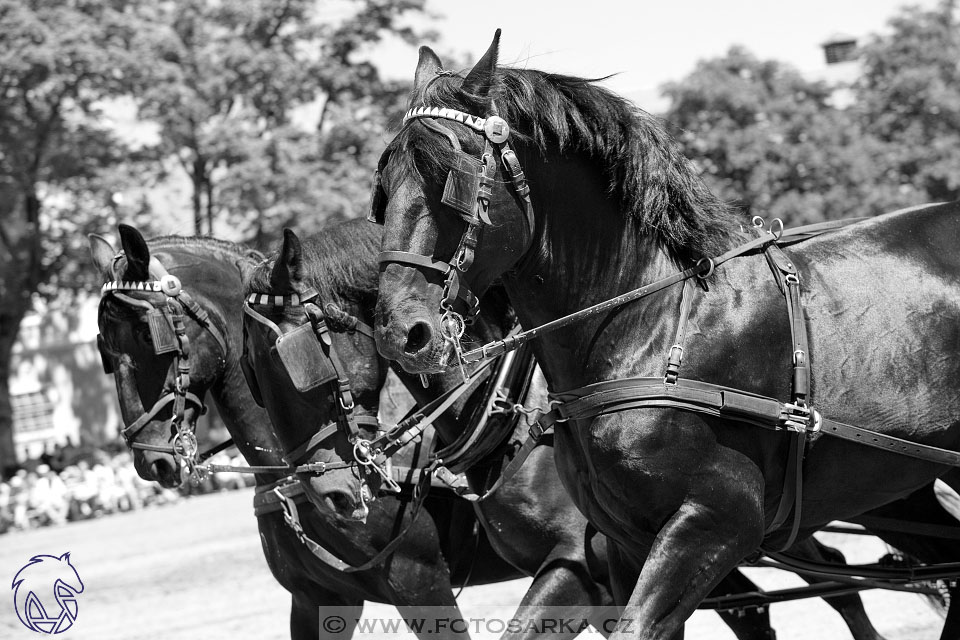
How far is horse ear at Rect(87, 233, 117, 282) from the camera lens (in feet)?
17.1

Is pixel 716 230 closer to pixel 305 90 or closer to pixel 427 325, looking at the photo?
pixel 427 325

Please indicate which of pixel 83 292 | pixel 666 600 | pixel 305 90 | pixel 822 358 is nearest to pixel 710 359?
pixel 822 358

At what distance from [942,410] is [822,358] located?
485 mm

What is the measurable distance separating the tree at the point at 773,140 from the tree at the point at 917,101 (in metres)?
0.75

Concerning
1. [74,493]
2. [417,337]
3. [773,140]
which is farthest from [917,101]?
[417,337]

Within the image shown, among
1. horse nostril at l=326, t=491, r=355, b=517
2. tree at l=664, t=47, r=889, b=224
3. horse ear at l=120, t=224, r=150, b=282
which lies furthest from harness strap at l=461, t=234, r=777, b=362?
tree at l=664, t=47, r=889, b=224

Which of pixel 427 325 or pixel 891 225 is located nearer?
pixel 427 325

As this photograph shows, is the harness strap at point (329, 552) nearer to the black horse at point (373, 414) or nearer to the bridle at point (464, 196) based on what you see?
the black horse at point (373, 414)

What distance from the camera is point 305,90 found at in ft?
82.9

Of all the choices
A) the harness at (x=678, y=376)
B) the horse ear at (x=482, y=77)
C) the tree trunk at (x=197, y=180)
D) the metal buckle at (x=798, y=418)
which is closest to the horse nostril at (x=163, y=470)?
the harness at (x=678, y=376)

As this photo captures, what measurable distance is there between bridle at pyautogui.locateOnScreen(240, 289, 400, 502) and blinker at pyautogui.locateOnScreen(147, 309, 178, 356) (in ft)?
1.80

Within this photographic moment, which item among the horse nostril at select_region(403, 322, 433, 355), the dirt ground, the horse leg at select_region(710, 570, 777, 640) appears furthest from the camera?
the dirt ground

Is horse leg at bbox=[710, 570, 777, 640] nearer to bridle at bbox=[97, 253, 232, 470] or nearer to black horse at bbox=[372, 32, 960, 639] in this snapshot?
black horse at bbox=[372, 32, 960, 639]

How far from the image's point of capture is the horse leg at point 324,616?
4.86 meters
